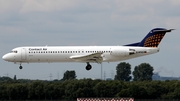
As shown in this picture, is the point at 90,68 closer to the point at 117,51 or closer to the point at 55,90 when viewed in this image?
the point at 117,51

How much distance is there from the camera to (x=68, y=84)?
4638 inches

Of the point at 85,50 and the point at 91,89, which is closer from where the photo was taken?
the point at 85,50

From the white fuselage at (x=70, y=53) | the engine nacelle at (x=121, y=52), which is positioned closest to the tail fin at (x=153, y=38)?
the white fuselage at (x=70, y=53)

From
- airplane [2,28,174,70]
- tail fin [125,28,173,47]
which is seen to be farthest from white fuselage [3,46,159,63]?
tail fin [125,28,173,47]

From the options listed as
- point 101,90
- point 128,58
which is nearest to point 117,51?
point 128,58

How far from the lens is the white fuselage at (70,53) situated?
92.0 meters

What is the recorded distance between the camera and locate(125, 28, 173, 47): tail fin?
9526 centimetres

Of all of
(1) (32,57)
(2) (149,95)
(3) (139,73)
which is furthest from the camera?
(3) (139,73)

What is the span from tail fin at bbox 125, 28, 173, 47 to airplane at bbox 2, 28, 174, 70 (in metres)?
1.13

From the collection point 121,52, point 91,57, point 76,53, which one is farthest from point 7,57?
point 121,52

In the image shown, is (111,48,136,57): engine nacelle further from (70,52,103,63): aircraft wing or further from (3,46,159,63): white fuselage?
(70,52,103,63): aircraft wing

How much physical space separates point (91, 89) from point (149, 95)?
1045 centimetres

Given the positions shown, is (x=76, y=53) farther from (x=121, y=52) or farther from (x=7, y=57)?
(x=7, y=57)

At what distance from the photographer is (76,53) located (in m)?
92.5
